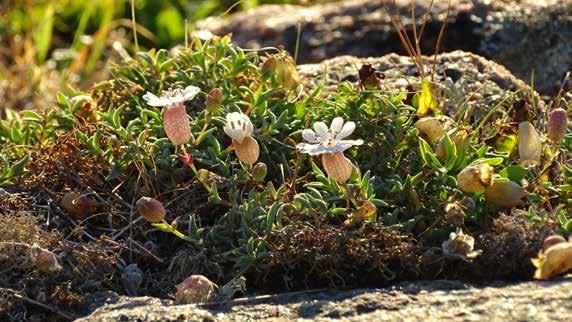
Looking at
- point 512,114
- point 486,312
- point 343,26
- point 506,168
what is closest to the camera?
point 486,312

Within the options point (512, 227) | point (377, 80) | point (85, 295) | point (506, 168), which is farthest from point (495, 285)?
point (85, 295)

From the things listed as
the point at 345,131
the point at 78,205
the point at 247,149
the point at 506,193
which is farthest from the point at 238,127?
the point at 506,193

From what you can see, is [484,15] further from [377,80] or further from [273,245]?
[273,245]

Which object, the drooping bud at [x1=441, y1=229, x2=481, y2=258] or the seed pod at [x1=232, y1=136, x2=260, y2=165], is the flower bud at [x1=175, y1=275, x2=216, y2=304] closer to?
the seed pod at [x1=232, y1=136, x2=260, y2=165]

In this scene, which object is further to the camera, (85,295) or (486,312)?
(85,295)

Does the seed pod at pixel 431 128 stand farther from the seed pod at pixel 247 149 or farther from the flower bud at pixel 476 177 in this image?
the seed pod at pixel 247 149

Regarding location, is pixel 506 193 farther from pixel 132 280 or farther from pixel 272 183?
pixel 132 280

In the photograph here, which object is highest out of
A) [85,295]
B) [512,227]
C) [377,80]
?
[377,80]
